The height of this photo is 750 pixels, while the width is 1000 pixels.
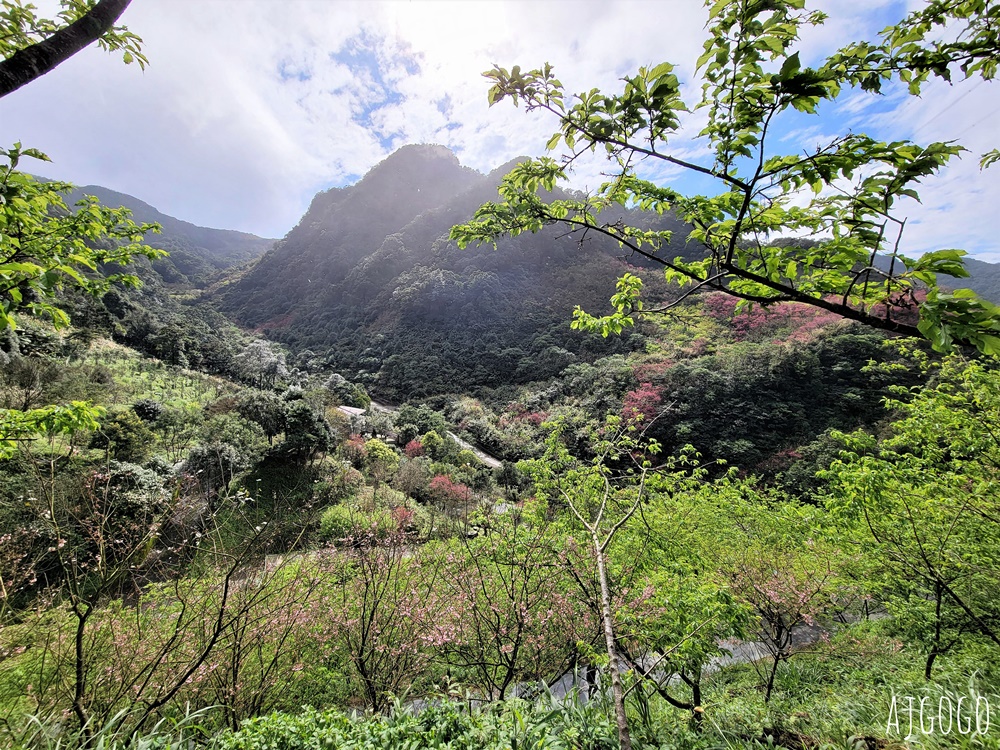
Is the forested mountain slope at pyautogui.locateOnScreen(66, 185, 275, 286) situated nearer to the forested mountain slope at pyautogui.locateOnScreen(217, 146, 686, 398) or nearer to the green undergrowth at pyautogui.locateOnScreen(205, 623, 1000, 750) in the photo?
the forested mountain slope at pyautogui.locateOnScreen(217, 146, 686, 398)

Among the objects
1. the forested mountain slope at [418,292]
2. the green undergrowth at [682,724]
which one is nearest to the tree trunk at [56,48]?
the green undergrowth at [682,724]

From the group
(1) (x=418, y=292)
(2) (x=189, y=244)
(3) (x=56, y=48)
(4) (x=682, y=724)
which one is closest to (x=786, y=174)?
(3) (x=56, y=48)

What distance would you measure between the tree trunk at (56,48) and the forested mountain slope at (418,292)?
648 inches

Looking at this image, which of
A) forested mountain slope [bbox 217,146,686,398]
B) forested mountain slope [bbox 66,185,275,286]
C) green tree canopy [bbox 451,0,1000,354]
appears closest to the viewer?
green tree canopy [bbox 451,0,1000,354]

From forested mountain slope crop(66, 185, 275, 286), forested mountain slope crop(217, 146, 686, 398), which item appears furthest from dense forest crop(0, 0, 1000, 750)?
forested mountain slope crop(66, 185, 275, 286)

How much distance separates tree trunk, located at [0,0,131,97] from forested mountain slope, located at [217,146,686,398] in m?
16.5

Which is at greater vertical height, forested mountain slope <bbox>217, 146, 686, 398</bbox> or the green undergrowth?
forested mountain slope <bbox>217, 146, 686, 398</bbox>

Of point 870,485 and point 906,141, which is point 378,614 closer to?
point 906,141

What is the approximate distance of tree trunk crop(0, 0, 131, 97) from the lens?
127 cm

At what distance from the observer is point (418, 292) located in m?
33.2

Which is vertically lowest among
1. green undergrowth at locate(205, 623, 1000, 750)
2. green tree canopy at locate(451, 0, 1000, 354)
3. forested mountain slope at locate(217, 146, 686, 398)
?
green undergrowth at locate(205, 623, 1000, 750)

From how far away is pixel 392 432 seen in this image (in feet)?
54.1

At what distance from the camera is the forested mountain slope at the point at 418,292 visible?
26.4 meters

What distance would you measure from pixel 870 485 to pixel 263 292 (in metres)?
54.1
